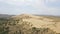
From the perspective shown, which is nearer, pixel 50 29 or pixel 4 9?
pixel 50 29

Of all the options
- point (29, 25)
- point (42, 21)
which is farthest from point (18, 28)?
point (42, 21)

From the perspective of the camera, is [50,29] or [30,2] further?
[30,2]

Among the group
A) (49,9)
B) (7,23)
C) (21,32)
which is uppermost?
(49,9)

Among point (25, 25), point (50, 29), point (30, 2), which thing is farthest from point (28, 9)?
point (50, 29)

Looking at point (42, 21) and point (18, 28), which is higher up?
point (42, 21)

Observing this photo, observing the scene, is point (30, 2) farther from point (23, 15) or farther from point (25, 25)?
point (25, 25)

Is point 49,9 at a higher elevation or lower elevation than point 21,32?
higher

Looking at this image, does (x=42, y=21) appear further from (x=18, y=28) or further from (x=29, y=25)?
(x=18, y=28)

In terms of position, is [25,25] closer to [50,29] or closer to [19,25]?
[19,25]

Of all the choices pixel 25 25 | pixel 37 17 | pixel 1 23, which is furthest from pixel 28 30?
pixel 1 23
